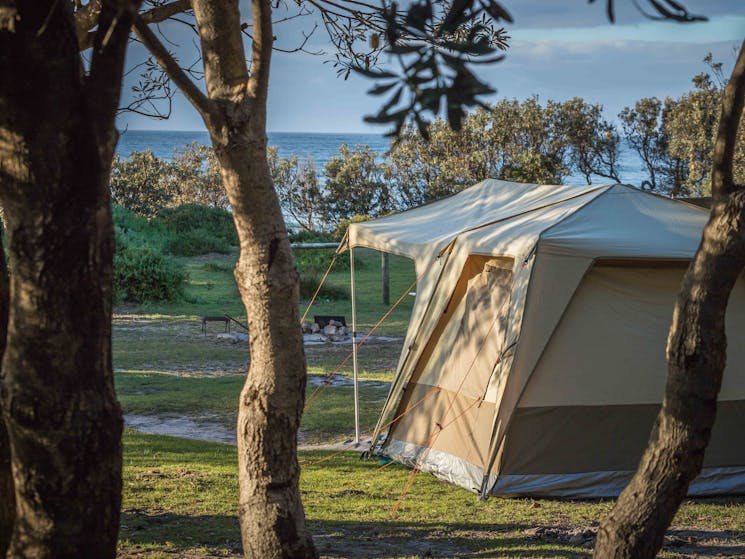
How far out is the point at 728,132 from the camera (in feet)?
11.8

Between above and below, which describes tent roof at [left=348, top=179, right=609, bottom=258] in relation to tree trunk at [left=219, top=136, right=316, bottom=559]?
above

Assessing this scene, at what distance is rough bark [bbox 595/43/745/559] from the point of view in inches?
141

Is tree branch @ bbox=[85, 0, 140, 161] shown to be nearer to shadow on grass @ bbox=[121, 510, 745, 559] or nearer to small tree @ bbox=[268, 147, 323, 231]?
shadow on grass @ bbox=[121, 510, 745, 559]

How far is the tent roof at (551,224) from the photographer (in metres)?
6.82

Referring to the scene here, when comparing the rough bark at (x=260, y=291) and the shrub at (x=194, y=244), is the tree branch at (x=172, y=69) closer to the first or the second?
the rough bark at (x=260, y=291)

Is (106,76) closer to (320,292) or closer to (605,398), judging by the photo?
(605,398)

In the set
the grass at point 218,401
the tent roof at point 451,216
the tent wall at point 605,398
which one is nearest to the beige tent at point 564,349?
the tent wall at point 605,398

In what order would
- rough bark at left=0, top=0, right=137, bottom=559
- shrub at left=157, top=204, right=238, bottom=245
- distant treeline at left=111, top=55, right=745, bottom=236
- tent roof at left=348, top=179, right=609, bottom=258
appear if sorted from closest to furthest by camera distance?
1. rough bark at left=0, top=0, right=137, bottom=559
2. tent roof at left=348, top=179, right=609, bottom=258
3. shrub at left=157, top=204, right=238, bottom=245
4. distant treeline at left=111, top=55, right=745, bottom=236

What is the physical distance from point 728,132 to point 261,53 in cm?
182

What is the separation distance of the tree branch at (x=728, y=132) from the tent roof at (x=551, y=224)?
310cm

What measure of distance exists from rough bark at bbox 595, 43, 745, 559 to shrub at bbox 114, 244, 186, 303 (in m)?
15.1

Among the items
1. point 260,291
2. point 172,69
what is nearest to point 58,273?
point 172,69

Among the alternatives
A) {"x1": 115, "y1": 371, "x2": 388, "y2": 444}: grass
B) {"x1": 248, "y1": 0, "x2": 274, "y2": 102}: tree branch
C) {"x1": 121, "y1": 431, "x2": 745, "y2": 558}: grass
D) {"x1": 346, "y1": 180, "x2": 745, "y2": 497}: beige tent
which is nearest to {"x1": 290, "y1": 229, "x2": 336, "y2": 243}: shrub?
{"x1": 115, "y1": 371, "x2": 388, "y2": 444}: grass

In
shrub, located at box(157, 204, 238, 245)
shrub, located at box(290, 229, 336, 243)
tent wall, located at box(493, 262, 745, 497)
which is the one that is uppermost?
shrub, located at box(157, 204, 238, 245)
